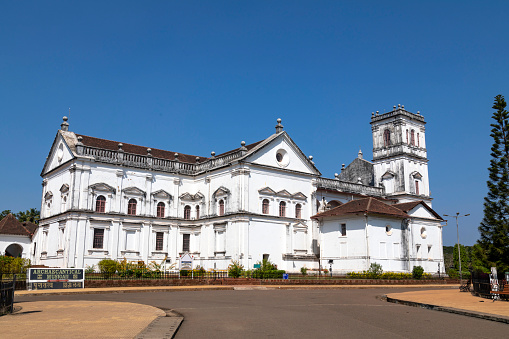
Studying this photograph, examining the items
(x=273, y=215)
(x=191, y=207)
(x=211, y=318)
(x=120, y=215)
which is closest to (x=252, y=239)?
(x=273, y=215)

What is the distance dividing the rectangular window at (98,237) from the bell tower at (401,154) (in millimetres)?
36088

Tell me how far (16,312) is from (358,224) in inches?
1250

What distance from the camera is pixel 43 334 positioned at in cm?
918

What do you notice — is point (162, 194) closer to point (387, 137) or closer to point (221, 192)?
point (221, 192)

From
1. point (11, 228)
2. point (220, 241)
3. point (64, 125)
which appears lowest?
point (220, 241)

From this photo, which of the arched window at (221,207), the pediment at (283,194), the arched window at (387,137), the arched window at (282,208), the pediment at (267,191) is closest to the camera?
the pediment at (267,191)

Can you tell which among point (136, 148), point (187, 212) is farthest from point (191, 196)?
point (136, 148)

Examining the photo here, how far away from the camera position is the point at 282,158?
145 feet

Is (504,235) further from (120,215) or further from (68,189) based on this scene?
(68,189)

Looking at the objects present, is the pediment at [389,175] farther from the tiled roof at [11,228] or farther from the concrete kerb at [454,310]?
the tiled roof at [11,228]

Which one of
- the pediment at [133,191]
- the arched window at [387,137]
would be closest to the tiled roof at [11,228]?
the pediment at [133,191]

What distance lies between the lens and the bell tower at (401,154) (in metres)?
58.3

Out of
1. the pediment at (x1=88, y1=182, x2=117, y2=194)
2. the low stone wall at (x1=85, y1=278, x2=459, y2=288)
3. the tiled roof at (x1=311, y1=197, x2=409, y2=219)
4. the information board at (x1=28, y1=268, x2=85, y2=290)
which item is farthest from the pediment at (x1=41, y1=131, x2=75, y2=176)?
the tiled roof at (x1=311, y1=197, x2=409, y2=219)

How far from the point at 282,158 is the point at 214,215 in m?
8.57
